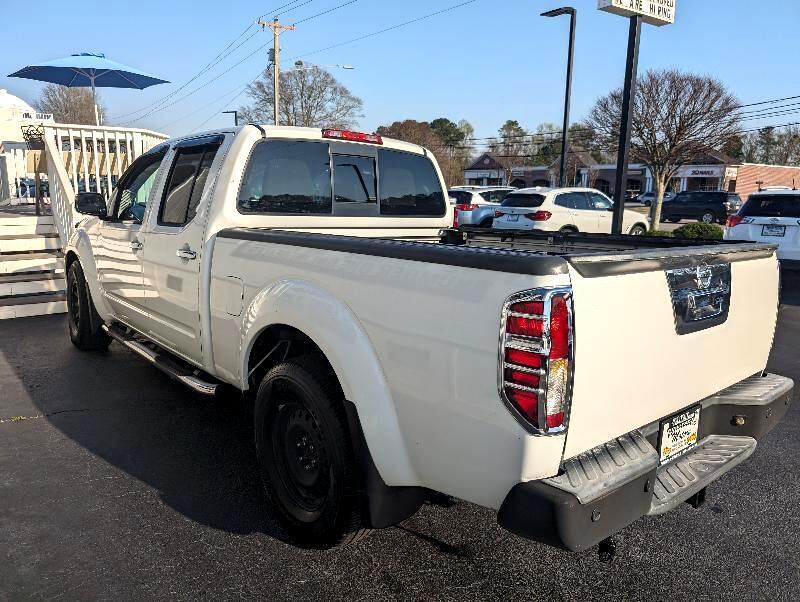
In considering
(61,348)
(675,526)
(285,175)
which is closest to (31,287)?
(61,348)

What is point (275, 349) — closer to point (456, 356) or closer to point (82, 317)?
point (456, 356)

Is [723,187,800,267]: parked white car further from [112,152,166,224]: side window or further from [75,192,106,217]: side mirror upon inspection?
[75,192,106,217]: side mirror

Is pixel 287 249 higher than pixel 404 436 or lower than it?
higher

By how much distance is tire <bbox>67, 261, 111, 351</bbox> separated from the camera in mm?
5891

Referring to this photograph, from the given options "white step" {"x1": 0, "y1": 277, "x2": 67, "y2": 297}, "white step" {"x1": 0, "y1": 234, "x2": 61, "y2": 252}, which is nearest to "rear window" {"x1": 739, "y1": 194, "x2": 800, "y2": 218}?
"white step" {"x1": 0, "y1": 277, "x2": 67, "y2": 297}

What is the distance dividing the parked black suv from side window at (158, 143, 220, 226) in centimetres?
3509

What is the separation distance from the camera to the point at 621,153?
27.7 ft

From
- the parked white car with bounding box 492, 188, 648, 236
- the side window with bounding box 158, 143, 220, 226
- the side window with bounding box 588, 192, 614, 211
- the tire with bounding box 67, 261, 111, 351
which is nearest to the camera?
the side window with bounding box 158, 143, 220, 226

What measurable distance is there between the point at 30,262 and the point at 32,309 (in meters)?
0.80

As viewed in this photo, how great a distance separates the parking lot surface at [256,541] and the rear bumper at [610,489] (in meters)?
0.34

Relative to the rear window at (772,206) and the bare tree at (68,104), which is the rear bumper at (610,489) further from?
the bare tree at (68,104)

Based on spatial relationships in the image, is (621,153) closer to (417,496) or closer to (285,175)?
(285,175)

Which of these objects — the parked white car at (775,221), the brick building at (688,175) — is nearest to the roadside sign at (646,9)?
the parked white car at (775,221)

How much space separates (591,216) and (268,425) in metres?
13.9
